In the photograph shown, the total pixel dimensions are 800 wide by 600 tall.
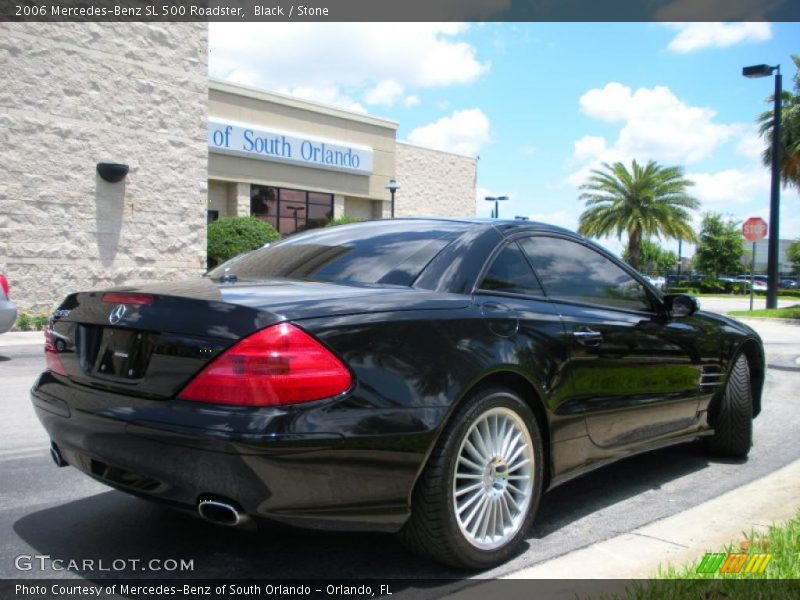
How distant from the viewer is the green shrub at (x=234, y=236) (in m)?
Result: 21.2

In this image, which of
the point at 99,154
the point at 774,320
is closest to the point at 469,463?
the point at 99,154

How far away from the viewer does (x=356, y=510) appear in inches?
110

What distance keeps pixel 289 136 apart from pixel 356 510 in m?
26.1

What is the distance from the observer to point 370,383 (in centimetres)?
280

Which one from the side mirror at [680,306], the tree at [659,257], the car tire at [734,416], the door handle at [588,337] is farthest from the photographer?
the tree at [659,257]

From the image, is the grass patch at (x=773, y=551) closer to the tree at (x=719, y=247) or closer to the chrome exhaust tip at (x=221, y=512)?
the chrome exhaust tip at (x=221, y=512)

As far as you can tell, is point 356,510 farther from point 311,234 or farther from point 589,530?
point 311,234

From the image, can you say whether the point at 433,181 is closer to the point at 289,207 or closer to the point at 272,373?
the point at 289,207

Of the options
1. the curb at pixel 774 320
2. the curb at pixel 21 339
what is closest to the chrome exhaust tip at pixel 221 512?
the curb at pixel 21 339

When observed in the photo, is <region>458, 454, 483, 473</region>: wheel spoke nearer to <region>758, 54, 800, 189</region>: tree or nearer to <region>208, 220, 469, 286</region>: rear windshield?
<region>208, 220, 469, 286</region>: rear windshield

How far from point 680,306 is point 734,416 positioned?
0.98 meters

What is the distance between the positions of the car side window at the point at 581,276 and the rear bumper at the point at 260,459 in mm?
1380

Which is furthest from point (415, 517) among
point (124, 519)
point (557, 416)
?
point (124, 519)

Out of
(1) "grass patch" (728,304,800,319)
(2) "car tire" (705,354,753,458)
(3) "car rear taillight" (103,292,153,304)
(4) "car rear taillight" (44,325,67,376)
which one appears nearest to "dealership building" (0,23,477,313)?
(4) "car rear taillight" (44,325,67,376)
